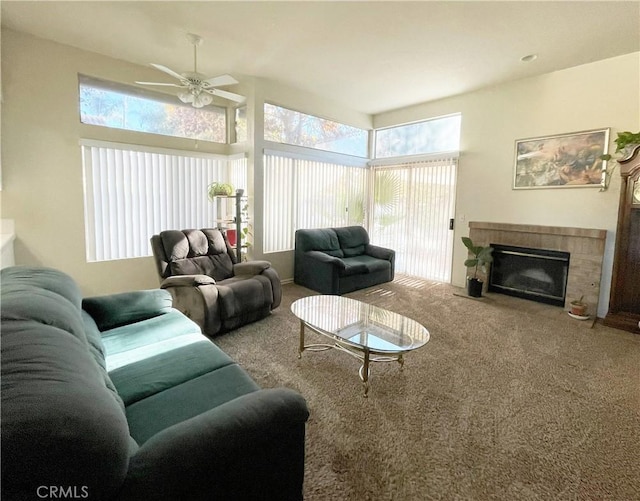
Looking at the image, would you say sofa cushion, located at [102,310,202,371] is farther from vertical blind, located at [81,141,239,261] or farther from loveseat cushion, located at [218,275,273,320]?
vertical blind, located at [81,141,239,261]

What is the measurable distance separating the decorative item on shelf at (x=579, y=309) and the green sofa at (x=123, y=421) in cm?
414

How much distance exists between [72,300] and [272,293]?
6.95 feet

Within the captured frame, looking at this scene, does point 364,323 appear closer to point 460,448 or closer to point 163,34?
point 460,448

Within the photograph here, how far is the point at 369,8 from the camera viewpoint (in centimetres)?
282

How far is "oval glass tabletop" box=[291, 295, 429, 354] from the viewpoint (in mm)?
2314

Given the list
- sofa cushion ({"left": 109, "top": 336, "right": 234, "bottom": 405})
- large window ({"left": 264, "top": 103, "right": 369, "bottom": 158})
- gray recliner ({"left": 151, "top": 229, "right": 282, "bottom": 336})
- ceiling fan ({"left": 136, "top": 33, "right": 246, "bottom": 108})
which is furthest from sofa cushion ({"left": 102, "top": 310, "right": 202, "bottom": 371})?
large window ({"left": 264, "top": 103, "right": 369, "bottom": 158})

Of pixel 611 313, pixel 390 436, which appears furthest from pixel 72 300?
pixel 611 313

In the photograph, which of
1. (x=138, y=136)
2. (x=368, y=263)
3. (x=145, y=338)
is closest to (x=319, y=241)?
(x=368, y=263)

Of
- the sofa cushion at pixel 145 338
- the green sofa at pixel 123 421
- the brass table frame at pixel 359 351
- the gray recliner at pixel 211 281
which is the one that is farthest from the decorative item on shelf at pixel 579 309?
the sofa cushion at pixel 145 338

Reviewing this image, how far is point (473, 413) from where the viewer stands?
2078 millimetres

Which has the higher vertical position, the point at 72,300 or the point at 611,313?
the point at 72,300

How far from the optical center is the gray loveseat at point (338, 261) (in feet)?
15.1

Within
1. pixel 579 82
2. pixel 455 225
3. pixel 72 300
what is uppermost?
pixel 579 82

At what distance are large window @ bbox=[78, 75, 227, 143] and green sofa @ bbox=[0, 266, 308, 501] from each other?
3140mm
